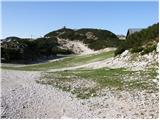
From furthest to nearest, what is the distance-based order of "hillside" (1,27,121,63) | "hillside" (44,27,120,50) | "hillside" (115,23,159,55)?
1. "hillside" (44,27,120,50)
2. "hillside" (1,27,121,63)
3. "hillside" (115,23,159,55)

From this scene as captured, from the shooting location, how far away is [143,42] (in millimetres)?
49906

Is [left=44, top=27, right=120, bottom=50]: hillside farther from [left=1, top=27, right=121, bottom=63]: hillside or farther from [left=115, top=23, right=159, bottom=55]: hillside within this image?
[left=115, top=23, right=159, bottom=55]: hillside

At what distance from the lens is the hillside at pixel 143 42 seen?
4484cm

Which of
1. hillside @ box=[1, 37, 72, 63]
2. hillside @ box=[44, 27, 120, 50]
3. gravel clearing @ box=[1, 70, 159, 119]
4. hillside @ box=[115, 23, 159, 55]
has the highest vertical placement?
gravel clearing @ box=[1, 70, 159, 119]

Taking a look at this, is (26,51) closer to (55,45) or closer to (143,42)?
(55,45)

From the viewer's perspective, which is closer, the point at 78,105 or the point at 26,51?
the point at 78,105

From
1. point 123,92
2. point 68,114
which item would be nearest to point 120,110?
point 68,114

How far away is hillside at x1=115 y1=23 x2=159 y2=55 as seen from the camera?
44.8 metres

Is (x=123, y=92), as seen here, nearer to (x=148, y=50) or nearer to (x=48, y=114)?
(x=48, y=114)

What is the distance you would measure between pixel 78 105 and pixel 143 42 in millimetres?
30771

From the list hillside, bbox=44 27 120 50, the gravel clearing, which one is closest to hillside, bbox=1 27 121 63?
hillside, bbox=44 27 120 50

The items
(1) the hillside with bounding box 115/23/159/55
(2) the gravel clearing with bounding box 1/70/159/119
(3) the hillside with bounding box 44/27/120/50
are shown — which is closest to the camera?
(2) the gravel clearing with bounding box 1/70/159/119

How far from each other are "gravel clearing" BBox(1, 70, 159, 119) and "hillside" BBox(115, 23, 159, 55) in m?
21.1

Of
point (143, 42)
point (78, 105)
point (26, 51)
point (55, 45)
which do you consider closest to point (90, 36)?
point (55, 45)
